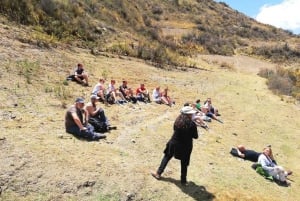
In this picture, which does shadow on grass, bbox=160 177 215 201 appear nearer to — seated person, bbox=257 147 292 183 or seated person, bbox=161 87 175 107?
seated person, bbox=257 147 292 183

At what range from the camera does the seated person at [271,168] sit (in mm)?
14328

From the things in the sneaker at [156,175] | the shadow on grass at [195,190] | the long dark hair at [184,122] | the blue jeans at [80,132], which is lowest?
the shadow on grass at [195,190]

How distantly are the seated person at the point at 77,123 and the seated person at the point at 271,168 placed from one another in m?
5.07

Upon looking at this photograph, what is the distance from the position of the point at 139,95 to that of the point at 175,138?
372 inches

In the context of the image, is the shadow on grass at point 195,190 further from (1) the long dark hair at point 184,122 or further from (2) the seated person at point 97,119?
(2) the seated person at point 97,119

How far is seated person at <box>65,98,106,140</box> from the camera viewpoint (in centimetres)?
1312

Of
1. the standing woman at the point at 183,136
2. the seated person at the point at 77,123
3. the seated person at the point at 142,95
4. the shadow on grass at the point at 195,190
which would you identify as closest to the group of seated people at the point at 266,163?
the shadow on grass at the point at 195,190

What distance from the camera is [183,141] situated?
10977mm

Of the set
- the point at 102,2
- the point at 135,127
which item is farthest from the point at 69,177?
the point at 102,2

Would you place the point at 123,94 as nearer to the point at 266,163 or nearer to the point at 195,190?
the point at 266,163

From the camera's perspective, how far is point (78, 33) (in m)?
29.7

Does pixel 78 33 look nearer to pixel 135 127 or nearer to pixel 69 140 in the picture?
pixel 135 127

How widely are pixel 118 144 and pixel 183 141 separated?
3.26 m

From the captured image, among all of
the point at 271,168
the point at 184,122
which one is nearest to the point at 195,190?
the point at 184,122
